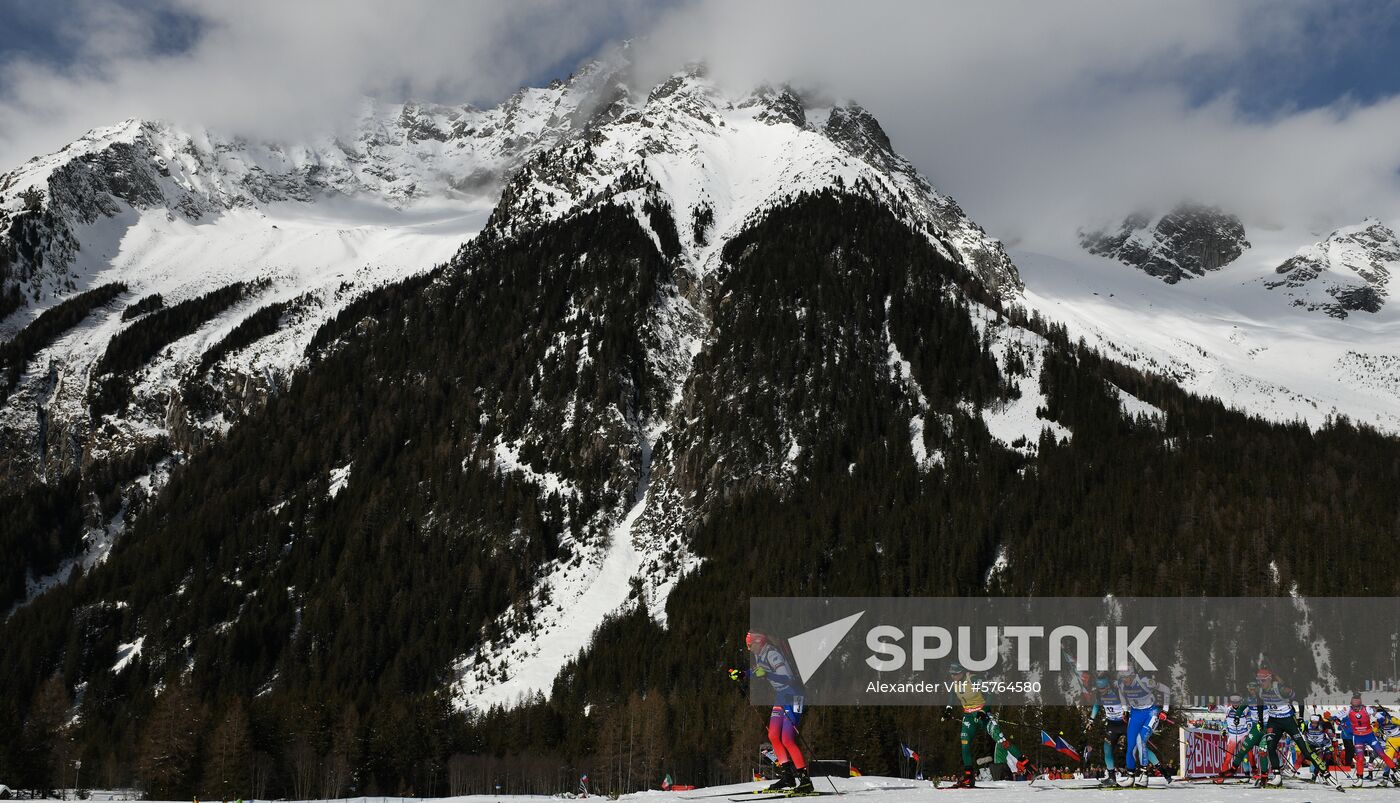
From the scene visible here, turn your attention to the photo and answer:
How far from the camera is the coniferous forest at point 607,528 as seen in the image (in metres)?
108

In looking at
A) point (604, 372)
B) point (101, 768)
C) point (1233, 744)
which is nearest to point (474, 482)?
point (604, 372)

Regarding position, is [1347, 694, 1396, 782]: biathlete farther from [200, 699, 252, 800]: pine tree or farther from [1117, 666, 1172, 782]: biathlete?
[200, 699, 252, 800]: pine tree

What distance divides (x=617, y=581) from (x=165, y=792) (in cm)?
8896

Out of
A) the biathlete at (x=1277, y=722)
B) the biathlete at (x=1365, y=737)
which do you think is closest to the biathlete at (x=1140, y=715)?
the biathlete at (x=1277, y=722)

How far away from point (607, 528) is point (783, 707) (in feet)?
484

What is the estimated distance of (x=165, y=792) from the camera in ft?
260

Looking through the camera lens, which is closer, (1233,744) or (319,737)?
(1233,744)

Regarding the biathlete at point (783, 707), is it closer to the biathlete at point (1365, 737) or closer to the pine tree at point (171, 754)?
the biathlete at point (1365, 737)

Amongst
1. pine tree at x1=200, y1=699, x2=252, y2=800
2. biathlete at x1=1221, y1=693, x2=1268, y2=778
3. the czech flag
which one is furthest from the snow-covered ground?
pine tree at x1=200, y1=699, x2=252, y2=800

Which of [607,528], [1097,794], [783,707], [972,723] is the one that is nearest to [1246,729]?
[972,723]

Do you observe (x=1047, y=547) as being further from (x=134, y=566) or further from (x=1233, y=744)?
(x=134, y=566)

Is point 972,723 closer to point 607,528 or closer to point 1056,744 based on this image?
point 1056,744

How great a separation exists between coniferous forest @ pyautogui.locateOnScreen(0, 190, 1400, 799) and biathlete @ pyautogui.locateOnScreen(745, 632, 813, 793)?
68003mm

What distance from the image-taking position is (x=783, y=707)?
29.3 meters
